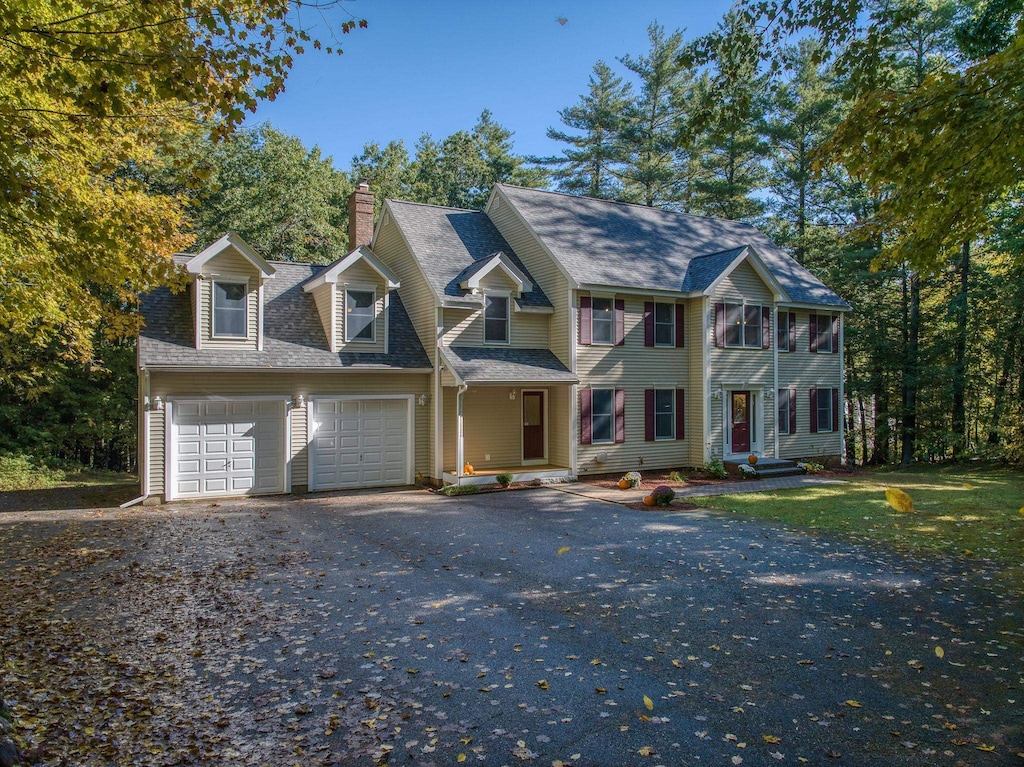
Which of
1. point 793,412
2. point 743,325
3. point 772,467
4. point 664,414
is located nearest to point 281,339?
point 664,414

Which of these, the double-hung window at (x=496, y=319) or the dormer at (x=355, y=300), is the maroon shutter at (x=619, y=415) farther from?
the dormer at (x=355, y=300)

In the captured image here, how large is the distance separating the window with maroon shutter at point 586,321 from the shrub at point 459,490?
5.41 meters

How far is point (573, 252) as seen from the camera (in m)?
19.5

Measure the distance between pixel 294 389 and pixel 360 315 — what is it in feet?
8.85

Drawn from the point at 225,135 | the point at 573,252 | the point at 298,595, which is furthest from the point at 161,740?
the point at 573,252

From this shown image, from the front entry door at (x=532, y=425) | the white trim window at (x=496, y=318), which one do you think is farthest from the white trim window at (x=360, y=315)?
the front entry door at (x=532, y=425)

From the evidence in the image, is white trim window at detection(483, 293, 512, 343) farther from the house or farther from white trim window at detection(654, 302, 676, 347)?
white trim window at detection(654, 302, 676, 347)

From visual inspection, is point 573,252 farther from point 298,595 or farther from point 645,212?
point 298,595

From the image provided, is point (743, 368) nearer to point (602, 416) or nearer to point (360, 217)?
point (602, 416)

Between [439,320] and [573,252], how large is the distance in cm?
491

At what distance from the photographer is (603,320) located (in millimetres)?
19125

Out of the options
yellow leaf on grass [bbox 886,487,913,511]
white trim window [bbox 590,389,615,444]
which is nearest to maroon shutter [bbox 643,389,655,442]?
white trim window [bbox 590,389,615,444]

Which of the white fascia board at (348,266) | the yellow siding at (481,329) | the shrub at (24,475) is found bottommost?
the shrub at (24,475)

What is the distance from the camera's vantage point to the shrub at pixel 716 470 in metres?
19.2
